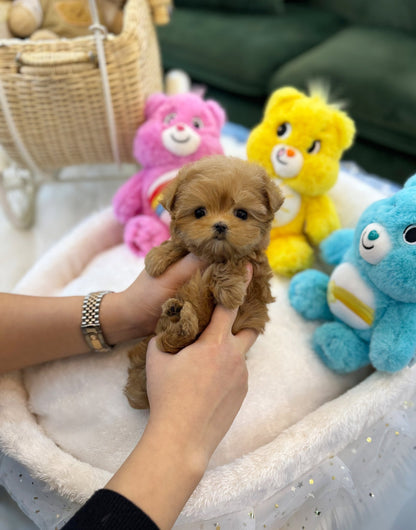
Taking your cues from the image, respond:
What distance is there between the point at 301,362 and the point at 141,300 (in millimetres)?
347

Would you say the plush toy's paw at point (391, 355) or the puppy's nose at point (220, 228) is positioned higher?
the puppy's nose at point (220, 228)

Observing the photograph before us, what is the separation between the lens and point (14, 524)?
819 millimetres

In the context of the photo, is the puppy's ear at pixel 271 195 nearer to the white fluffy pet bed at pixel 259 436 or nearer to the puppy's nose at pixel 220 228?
the puppy's nose at pixel 220 228

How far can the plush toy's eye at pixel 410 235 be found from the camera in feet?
2.34

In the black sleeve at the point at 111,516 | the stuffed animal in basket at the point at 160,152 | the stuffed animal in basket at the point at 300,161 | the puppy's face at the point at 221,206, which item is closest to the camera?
the black sleeve at the point at 111,516

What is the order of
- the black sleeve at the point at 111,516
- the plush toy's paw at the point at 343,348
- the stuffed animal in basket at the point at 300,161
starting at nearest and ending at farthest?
1. the black sleeve at the point at 111,516
2. the plush toy's paw at the point at 343,348
3. the stuffed animal in basket at the point at 300,161

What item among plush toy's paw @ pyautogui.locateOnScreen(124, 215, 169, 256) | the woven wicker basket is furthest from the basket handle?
plush toy's paw @ pyautogui.locateOnScreen(124, 215, 169, 256)

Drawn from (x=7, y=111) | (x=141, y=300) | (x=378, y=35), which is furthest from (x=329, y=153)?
(x=378, y=35)

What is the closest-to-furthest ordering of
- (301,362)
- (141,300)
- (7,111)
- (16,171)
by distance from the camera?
1. (141,300)
2. (301,362)
3. (7,111)
4. (16,171)

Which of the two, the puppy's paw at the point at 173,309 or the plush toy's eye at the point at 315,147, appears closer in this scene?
the puppy's paw at the point at 173,309

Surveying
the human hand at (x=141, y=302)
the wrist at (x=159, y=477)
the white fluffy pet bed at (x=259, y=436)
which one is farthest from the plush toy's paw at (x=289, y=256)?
the wrist at (x=159, y=477)

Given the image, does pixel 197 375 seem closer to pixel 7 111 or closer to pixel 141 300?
pixel 141 300

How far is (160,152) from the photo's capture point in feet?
3.61

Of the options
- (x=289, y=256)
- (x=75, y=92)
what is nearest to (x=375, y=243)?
(x=289, y=256)
